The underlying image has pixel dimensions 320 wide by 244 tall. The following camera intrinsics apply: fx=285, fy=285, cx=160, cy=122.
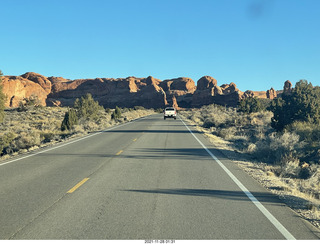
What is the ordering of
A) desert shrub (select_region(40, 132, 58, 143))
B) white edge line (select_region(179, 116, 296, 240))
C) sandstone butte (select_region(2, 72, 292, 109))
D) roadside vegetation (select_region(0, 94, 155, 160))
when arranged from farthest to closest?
sandstone butte (select_region(2, 72, 292, 109)) < desert shrub (select_region(40, 132, 58, 143)) < roadside vegetation (select_region(0, 94, 155, 160)) < white edge line (select_region(179, 116, 296, 240))

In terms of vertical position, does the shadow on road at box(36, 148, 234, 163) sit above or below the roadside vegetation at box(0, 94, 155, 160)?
above

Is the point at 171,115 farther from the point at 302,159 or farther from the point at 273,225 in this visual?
the point at 273,225

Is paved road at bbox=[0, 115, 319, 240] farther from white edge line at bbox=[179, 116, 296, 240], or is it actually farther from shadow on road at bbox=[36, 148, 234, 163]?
shadow on road at bbox=[36, 148, 234, 163]

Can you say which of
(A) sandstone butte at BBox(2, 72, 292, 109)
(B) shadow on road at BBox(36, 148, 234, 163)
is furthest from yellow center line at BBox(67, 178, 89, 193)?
(A) sandstone butte at BBox(2, 72, 292, 109)

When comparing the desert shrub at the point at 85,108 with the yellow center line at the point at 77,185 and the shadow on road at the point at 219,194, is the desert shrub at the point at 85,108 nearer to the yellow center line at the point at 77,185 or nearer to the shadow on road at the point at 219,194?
the yellow center line at the point at 77,185

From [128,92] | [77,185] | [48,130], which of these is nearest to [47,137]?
[48,130]

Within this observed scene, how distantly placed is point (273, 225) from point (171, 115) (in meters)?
43.2

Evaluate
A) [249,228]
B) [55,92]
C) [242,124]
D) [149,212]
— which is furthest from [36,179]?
[55,92]

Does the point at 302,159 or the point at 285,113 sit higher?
the point at 285,113

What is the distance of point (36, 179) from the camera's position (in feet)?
25.3

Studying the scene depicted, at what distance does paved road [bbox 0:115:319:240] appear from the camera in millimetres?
4250

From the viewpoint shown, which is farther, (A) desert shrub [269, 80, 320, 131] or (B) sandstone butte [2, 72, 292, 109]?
(B) sandstone butte [2, 72, 292, 109]

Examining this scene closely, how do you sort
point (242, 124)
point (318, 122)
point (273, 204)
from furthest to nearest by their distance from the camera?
point (242, 124), point (318, 122), point (273, 204)

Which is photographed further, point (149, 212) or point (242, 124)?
point (242, 124)
